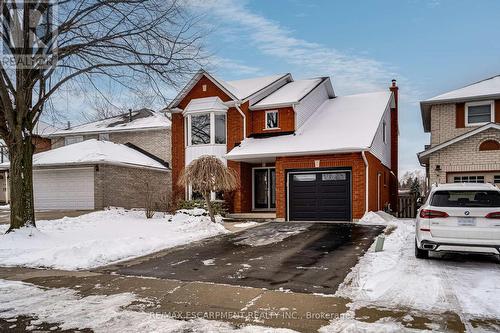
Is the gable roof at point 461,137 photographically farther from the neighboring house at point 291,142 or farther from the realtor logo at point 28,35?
the realtor logo at point 28,35

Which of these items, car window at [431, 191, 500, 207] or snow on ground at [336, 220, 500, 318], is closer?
snow on ground at [336, 220, 500, 318]

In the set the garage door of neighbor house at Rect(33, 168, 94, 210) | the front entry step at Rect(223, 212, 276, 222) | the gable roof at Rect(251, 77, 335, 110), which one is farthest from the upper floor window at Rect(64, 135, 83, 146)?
the front entry step at Rect(223, 212, 276, 222)

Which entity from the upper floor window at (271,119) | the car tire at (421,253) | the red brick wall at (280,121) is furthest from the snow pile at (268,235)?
the upper floor window at (271,119)

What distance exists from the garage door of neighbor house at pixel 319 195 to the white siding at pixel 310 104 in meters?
3.44

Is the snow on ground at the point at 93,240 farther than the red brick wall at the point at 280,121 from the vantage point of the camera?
No

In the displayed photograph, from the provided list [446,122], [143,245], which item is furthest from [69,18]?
[446,122]

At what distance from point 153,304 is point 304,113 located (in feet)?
52.9

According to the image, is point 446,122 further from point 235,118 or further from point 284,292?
point 284,292

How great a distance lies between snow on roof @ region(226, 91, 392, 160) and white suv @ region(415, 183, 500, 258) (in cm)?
820

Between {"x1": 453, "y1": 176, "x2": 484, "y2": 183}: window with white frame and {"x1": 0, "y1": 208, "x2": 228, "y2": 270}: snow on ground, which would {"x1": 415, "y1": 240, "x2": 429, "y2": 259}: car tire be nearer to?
{"x1": 0, "y1": 208, "x2": 228, "y2": 270}: snow on ground

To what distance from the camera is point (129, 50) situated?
38.8 feet

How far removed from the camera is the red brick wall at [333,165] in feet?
53.0

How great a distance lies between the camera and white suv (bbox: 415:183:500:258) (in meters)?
7.20

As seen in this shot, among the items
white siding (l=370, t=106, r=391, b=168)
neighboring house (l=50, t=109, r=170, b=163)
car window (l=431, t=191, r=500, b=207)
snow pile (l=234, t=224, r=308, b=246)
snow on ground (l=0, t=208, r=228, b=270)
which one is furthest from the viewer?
neighboring house (l=50, t=109, r=170, b=163)
